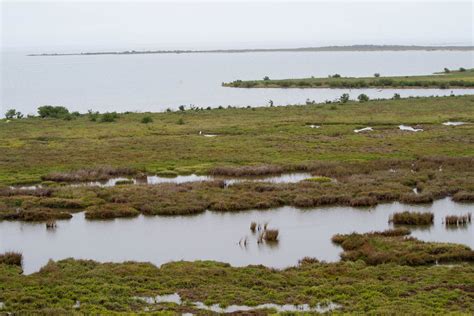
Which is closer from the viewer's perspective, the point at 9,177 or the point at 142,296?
the point at 142,296

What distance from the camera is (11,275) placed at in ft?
68.6

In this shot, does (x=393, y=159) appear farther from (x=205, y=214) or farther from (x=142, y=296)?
(x=142, y=296)

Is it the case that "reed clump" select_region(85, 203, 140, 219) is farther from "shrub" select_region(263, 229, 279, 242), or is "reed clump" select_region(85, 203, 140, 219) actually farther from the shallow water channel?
"shrub" select_region(263, 229, 279, 242)

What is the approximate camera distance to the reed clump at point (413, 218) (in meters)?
27.7

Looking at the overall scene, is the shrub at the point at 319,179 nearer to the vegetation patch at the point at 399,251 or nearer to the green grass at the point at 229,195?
the green grass at the point at 229,195

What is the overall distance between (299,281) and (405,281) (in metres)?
3.19

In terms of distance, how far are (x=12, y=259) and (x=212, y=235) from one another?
306 inches

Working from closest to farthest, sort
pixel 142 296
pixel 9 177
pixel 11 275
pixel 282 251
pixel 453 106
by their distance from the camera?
1. pixel 142 296
2. pixel 11 275
3. pixel 282 251
4. pixel 9 177
5. pixel 453 106

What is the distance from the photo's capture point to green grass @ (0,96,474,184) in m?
40.7

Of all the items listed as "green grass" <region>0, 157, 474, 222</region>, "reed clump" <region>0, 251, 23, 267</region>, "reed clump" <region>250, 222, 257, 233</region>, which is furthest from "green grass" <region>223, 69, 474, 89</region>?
"reed clump" <region>0, 251, 23, 267</region>

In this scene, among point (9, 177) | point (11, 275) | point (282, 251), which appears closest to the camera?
point (11, 275)

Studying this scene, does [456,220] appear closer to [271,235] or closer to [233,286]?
[271,235]

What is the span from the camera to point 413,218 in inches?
1096

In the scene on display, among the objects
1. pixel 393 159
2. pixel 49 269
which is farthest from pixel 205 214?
pixel 393 159
